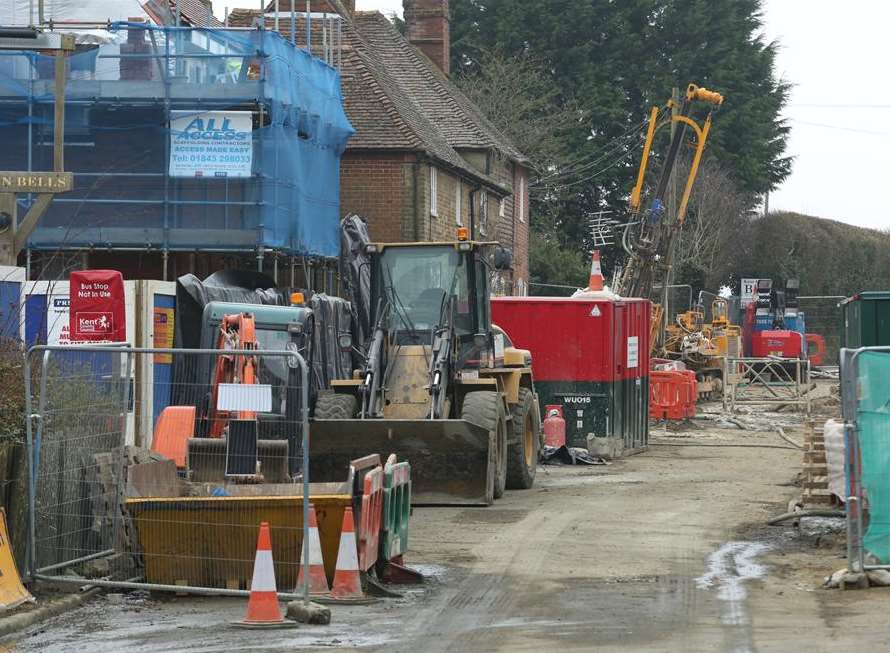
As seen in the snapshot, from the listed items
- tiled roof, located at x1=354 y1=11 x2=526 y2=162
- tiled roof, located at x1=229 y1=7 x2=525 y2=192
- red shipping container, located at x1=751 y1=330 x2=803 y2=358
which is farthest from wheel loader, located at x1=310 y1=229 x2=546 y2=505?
red shipping container, located at x1=751 y1=330 x2=803 y2=358

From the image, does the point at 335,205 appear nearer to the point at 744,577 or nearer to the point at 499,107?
the point at 744,577

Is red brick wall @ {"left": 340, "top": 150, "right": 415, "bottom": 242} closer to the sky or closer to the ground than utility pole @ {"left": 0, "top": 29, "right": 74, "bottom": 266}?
closer to the sky

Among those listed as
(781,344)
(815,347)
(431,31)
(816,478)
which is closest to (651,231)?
(431,31)

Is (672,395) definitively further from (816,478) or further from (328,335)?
(816,478)

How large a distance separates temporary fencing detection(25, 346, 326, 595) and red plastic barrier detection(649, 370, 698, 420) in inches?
802

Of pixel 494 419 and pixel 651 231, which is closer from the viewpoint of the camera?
pixel 494 419

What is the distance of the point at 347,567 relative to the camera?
35.3ft

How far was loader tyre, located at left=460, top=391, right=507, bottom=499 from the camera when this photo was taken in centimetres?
1723

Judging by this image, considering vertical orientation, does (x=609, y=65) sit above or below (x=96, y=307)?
above

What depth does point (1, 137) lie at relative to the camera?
28.0 m

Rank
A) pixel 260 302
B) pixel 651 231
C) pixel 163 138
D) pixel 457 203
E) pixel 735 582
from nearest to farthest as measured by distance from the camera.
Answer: pixel 735 582
pixel 260 302
pixel 163 138
pixel 651 231
pixel 457 203

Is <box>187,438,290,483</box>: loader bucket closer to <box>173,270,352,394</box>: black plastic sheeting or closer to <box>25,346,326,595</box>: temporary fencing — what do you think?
<box>25,346,326,595</box>: temporary fencing

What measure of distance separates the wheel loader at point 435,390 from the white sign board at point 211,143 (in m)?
9.20

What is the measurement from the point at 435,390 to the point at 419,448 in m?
1.04
